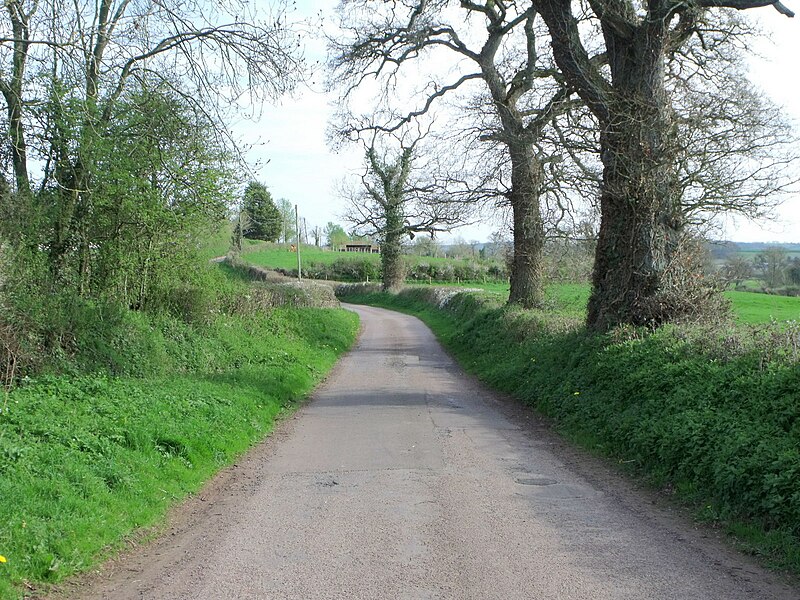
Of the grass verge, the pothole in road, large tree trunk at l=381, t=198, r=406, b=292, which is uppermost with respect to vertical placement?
large tree trunk at l=381, t=198, r=406, b=292

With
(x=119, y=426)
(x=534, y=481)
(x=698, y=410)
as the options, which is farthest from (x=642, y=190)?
(x=119, y=426)

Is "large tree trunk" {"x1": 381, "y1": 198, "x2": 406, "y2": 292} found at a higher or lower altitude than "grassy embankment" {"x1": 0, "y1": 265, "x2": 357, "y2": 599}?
higher

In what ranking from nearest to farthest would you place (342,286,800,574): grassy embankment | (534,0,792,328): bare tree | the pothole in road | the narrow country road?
the narrow country road → (342,286,800,574): grassy embankment → the pothole in road → (534,0,792,328): bare tree

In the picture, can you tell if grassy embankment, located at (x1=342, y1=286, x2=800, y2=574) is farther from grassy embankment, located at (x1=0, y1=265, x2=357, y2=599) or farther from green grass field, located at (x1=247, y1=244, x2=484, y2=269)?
green grass field, located at (x1=247, y1=244, x2=484, y2=269)

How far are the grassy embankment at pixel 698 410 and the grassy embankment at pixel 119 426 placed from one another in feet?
17.8

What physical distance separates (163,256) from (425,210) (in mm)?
13750

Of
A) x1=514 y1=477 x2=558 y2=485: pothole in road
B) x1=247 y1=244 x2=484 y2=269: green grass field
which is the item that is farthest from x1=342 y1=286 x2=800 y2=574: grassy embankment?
x1=247 y1=244 x2=484 y2=269: green grass field

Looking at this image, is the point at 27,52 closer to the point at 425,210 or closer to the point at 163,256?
the point at 163,256

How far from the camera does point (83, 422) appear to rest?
28.2ft

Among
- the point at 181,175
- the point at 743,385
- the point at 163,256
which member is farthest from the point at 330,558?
the point at 163,256

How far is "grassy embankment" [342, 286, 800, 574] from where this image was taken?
6648 mm

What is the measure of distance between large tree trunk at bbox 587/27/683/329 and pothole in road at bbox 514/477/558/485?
5.83 metres

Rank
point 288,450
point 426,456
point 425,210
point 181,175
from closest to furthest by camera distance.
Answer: point 426,456
point 288,450
point 181,175
point 425,210

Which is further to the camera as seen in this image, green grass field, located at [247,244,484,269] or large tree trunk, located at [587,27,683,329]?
green grass field, located at [247,244,484,269]
